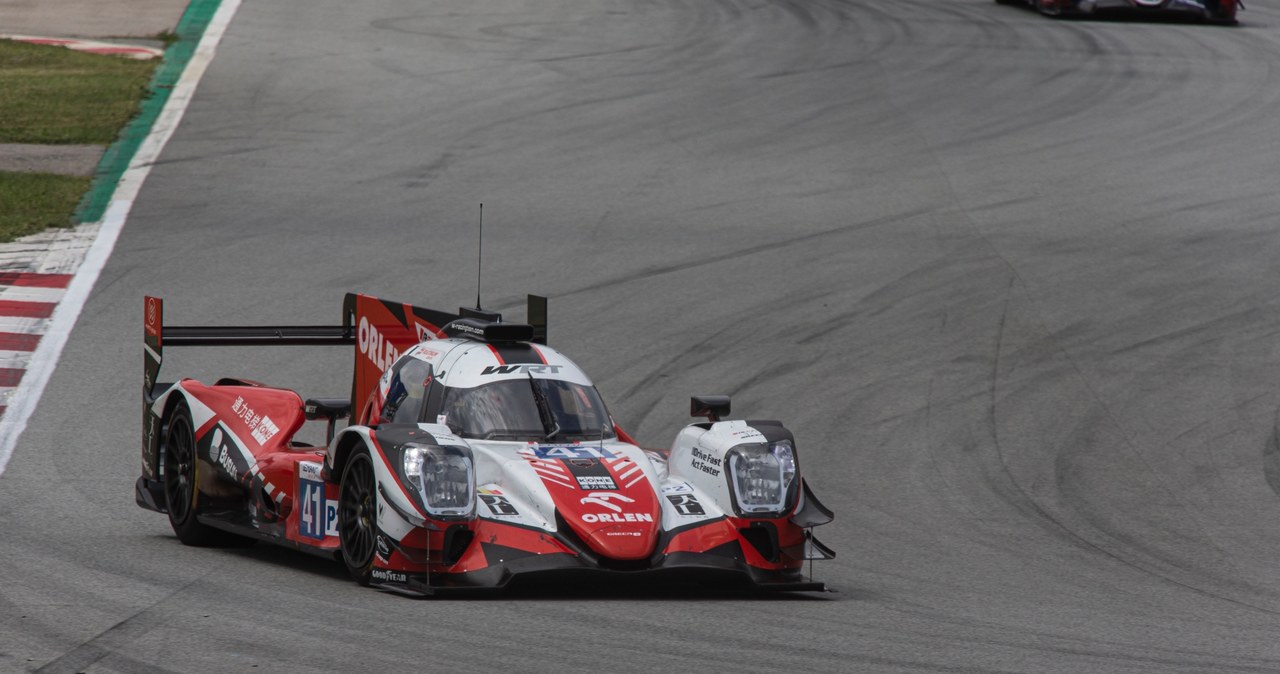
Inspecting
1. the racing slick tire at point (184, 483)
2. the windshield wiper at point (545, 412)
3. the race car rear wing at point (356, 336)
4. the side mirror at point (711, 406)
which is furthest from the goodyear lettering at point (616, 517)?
the racing slick tire at point (184, 483)

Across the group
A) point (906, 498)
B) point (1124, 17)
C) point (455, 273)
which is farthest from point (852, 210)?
point (1124, 17)

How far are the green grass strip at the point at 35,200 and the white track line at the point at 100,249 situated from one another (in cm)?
50

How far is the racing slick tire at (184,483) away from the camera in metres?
10.5

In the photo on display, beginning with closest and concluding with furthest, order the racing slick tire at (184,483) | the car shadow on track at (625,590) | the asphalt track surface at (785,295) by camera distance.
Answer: the asphalt track surface at (785,295), the car shadow on track at (625,590), the racing slick tire at (184,483)

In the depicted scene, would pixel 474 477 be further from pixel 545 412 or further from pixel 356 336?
pixel 356 336

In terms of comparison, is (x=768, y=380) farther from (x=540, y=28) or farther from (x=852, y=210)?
(x=540, y=28)

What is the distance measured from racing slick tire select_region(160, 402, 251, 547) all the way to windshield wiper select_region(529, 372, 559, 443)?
7.54 feet

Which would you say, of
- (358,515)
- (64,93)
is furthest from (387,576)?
(64,93)

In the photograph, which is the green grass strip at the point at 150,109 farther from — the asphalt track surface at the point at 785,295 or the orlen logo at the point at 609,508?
the orlen logo at the point at 609,508

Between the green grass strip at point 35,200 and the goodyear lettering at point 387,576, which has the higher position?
the goodyear lettering at point 387,576

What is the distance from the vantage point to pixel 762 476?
9297 millimetres

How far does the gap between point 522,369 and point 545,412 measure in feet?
0.98

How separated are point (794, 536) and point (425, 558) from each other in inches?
78.1

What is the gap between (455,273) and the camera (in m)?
17.7
